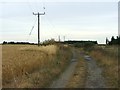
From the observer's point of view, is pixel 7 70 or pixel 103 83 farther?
pixel 7 70

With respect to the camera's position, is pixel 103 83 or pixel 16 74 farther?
pixel 16 74

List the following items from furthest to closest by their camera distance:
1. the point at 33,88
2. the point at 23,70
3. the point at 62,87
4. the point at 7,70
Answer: the point at 23,70, the point at 7,70, the point at 62,87, the point at 33,88

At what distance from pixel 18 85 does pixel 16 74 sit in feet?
12.4

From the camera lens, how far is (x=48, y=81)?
1714 cm

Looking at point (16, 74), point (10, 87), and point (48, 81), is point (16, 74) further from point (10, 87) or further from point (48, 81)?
point (10, 87)

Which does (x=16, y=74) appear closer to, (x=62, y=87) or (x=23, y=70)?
(x=23, y=70)

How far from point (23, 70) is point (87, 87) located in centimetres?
574

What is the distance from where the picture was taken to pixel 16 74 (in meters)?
18.7

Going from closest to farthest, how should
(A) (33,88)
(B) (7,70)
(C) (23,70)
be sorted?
(A) (33,88) < (B) (7,70) < (C) (23,70)

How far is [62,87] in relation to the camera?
15.4 meters

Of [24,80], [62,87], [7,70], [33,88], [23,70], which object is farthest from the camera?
[23,70]

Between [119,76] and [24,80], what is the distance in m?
5.56

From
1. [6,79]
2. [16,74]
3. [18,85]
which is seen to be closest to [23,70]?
[16,74]

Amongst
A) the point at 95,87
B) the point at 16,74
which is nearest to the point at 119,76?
the point at 95,87
